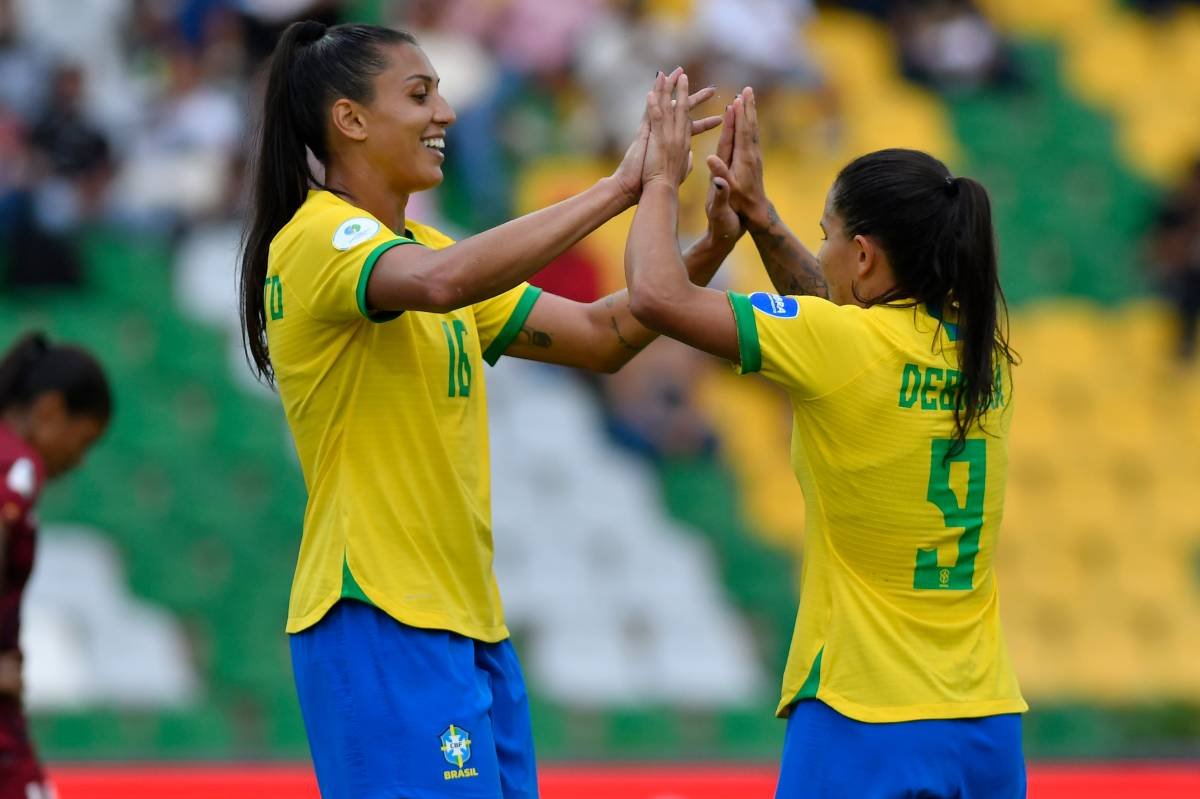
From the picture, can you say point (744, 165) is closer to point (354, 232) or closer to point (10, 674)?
point (354, 232)

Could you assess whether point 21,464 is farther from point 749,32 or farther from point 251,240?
point 749,32

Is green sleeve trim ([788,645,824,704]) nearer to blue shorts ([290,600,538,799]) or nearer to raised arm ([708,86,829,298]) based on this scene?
blue shorts ([290,600,538,799])

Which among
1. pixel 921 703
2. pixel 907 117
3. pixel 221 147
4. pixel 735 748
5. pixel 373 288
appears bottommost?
pixel 735 748

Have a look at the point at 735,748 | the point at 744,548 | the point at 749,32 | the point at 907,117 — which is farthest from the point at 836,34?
the point at 735,748

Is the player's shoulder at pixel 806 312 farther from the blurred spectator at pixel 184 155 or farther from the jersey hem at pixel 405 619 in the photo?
the blurred spectator at pixel 184 155

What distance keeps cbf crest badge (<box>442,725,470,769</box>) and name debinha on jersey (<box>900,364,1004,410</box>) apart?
930 millimetres

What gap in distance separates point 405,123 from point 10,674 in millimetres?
1606

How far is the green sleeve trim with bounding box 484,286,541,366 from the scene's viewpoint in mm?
3625

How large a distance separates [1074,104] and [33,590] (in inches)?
258

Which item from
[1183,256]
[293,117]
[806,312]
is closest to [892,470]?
[806,312]

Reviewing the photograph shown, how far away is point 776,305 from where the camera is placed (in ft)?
10.1

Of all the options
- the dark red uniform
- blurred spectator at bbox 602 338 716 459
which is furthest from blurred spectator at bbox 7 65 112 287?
the dark red uniform

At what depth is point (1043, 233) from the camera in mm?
10094

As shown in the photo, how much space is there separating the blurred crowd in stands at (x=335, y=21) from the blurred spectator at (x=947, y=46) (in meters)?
0.75
